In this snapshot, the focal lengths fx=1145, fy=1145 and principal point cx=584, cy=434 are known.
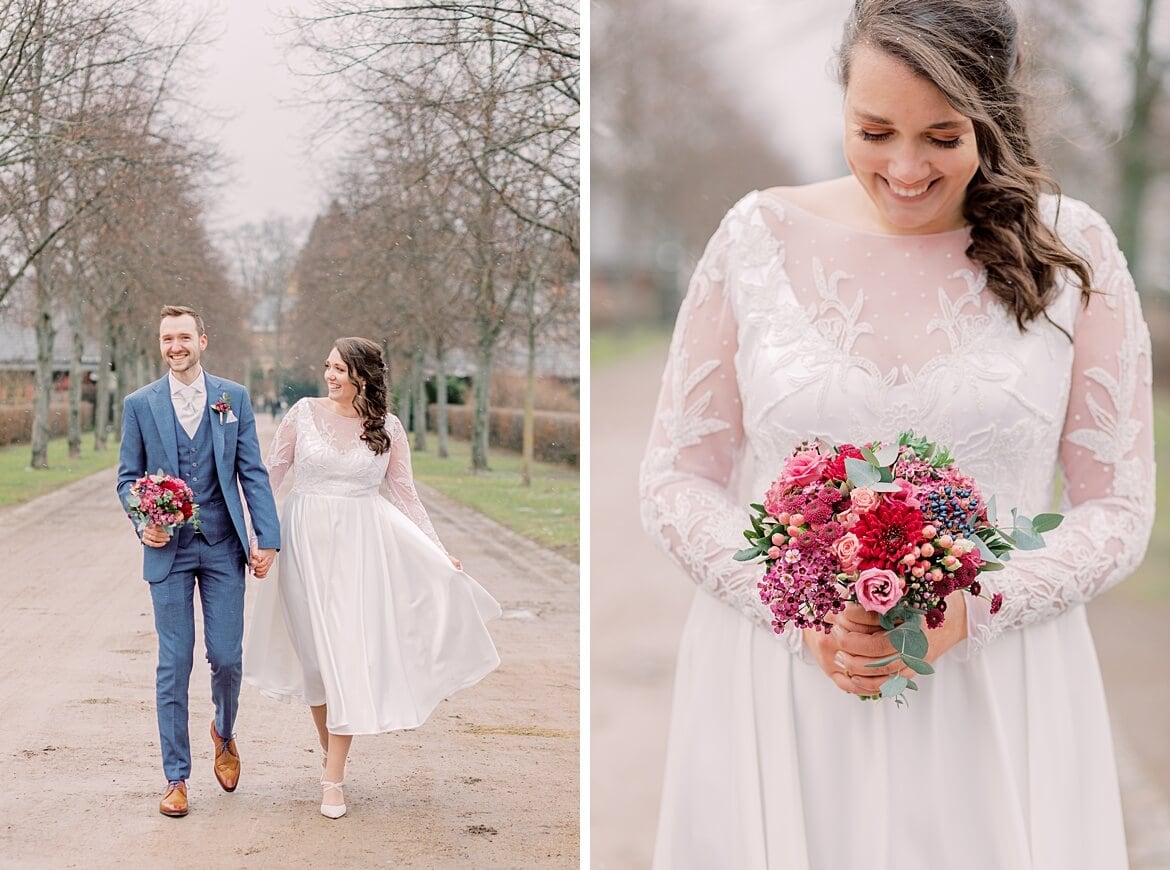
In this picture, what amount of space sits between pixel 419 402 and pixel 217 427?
1.80 ft

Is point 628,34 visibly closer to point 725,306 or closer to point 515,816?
point 725,306

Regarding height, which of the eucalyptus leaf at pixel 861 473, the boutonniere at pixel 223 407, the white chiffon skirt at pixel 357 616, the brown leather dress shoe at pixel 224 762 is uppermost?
the boutonniere at pixel 223 407

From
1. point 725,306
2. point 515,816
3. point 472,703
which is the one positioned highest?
point 725,306

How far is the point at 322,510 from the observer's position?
107 inches

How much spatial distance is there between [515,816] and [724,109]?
2.00m

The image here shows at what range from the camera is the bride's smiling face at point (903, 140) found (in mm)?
1497

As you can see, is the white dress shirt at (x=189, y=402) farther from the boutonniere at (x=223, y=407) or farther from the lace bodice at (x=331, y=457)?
the lace bodice at (x=331, y=457)

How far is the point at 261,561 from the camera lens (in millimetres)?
2615

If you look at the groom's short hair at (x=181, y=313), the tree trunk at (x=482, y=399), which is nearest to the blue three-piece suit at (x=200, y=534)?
the groom's short hair at (x=181, y=313)

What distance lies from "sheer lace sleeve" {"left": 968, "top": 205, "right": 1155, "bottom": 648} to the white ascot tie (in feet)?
5.70

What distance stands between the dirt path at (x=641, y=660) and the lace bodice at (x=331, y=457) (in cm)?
72

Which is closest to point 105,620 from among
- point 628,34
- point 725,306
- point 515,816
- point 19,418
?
point 19,418

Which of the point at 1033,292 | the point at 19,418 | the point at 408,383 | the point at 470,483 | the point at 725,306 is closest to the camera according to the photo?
the point at 1033,292

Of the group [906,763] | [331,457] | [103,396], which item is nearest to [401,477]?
[331,457]
